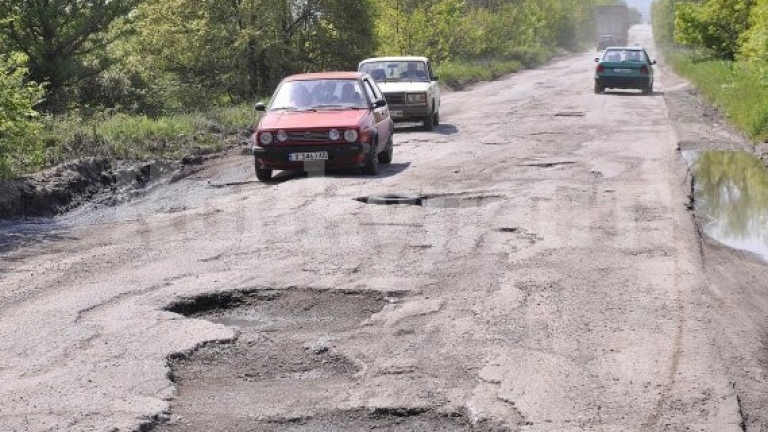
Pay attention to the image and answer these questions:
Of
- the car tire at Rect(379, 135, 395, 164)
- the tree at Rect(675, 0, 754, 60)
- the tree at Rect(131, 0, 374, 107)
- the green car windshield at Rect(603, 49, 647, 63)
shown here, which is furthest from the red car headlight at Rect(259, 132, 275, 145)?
the tree at Rect(675, 0, 754, 60)

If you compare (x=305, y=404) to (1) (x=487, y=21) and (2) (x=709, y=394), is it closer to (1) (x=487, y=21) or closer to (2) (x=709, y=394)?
(2) (x=709, y=394)

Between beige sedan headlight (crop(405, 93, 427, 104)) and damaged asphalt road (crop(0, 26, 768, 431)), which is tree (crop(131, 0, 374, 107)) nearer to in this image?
beige sedan headlight (crop(405, 93, 427, 104))

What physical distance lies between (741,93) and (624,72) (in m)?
7.89

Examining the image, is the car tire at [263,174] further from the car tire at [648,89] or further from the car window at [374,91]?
the car tire at [648,89]

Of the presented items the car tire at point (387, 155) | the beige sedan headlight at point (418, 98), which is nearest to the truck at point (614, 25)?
the beige sedan headlight at point (418, 98)

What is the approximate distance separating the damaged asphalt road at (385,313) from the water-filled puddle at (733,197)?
0.40 metres

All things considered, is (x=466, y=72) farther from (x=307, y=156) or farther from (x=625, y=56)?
(x=307, y=156)

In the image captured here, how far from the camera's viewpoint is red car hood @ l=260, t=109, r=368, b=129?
1342 centimetres

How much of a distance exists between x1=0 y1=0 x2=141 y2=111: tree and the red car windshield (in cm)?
725

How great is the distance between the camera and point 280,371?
18.0 ft

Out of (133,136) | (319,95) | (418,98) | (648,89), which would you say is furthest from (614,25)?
(319,95)

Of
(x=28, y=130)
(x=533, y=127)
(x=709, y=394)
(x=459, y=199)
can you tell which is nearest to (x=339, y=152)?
(x=459, y=199)

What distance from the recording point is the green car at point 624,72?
30.6m

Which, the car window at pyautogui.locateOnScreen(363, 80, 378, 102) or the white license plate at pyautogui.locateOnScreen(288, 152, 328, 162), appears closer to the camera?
the white license plate at pyautogui.locateOnScreen(288, 152, 328, 162)
